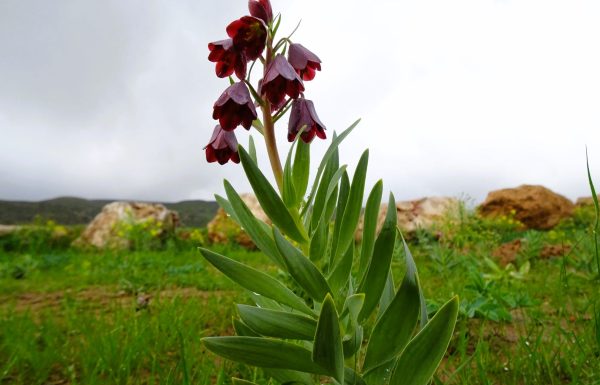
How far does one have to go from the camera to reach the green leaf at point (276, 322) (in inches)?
41.4

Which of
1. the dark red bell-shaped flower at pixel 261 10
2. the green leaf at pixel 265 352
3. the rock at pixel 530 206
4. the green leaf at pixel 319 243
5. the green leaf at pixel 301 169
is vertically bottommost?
the green leaf at pixel 265 352

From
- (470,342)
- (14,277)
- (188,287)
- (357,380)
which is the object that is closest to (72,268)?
(14,277)

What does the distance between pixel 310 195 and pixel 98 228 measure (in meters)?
12.3

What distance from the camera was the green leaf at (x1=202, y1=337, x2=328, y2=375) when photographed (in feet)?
3.35

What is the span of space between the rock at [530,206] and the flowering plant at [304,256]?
14.8 m

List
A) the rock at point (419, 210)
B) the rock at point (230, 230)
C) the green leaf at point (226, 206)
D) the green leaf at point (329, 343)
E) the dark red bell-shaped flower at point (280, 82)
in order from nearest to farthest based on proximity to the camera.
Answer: the green leaf at point (329, 343) < the dark red bell-shaped flower at point (280, 82) < the green leaf at point (226, 206) < the rock at point (419, 210) < the rock at point (230, 230)

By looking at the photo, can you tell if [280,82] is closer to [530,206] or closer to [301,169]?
[301,169]

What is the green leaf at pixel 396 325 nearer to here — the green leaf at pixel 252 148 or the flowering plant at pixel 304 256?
the flowering plant at pixel 304 256

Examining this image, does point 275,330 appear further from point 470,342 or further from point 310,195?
point 470,342

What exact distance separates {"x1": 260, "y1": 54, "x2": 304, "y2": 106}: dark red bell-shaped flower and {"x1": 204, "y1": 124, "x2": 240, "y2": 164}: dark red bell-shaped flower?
0.17 metres

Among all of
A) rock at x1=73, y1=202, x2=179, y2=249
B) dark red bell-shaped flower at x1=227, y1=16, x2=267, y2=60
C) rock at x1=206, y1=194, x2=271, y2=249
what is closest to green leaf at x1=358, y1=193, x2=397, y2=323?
dark red bell-shaped flower at x1=227, y1=16, x2=267, y2=60

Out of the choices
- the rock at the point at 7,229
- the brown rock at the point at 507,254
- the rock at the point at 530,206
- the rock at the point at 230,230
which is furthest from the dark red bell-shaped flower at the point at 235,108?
the rock at the point at 530,206

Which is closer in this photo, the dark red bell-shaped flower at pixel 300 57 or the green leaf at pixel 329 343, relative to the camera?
the green leaf at pixel 329 343

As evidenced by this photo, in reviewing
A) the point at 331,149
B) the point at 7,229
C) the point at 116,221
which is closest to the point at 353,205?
the point at 331,149
